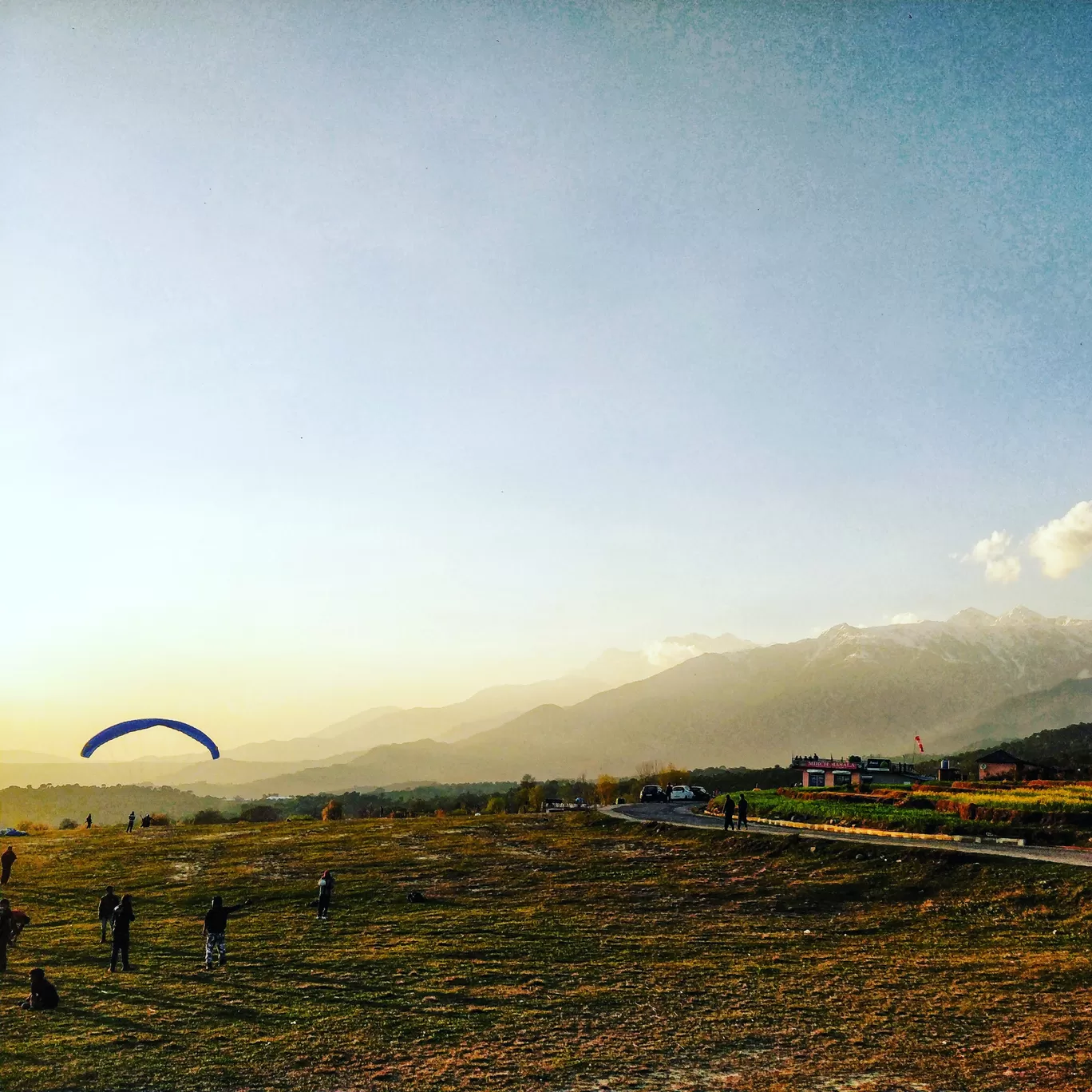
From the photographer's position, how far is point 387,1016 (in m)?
20.6

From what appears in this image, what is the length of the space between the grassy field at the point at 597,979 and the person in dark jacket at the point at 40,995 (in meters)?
0.53

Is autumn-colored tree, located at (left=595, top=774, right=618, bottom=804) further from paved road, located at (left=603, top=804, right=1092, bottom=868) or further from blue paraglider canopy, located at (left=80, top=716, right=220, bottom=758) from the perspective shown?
blue paraglider canopy, located at (left=80, top=716, right=220, bottom=758)

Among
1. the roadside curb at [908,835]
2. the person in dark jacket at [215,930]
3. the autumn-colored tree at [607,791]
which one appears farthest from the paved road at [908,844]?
the autumn-colored tree at [607,791]

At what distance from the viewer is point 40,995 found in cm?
2253

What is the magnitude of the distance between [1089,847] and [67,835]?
2620 inches

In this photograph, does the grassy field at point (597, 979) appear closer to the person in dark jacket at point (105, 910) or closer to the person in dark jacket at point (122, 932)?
the person in dark jacket at point (105, 910)

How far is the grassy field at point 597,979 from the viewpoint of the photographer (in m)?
17.2

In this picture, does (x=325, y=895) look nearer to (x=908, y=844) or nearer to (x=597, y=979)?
(x=597, y=979)

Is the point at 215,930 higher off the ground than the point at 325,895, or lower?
higher

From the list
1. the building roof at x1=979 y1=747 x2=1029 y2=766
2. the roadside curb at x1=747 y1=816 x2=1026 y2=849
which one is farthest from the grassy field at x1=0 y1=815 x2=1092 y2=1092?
the building roof at x1=979 y1=747 x2=1029 y2=766

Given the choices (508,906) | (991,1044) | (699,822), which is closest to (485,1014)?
(991,1044)

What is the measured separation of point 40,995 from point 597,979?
14393 mm

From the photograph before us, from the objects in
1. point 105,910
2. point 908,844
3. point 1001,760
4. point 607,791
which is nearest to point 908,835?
point 908,844

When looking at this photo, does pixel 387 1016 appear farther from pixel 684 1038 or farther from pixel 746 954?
pixel 746 954
